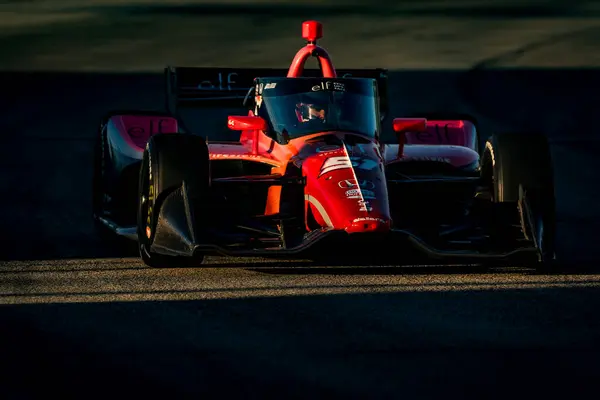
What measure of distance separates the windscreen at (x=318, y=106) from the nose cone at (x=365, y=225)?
1580 millimetres

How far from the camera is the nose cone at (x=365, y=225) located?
30.5ft

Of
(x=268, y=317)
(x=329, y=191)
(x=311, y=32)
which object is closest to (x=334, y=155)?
(x=329, y=191)

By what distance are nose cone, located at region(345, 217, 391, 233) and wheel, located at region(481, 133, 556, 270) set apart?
1.01 metres

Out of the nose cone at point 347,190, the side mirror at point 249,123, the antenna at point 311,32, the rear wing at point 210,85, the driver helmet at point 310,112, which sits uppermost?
the antenna at point 311,32

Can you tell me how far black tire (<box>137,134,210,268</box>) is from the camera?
9742 mm

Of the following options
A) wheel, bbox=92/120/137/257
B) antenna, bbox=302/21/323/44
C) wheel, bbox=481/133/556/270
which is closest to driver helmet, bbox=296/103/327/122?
wheel, bbox=481/133/556/270

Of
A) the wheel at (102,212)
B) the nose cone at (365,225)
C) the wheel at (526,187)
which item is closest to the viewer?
the nose cone at (365,225)

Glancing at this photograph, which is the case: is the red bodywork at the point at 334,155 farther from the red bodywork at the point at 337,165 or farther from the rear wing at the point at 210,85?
the rear wing at the point at 210,85

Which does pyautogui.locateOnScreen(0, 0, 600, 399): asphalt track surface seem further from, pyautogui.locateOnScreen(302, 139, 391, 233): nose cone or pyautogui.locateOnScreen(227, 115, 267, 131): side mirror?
pyautogui.locateOnScreen(227, 115, 267, 131): side mirror

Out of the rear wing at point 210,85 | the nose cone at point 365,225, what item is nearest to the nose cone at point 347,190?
the nose cone at point 365,225

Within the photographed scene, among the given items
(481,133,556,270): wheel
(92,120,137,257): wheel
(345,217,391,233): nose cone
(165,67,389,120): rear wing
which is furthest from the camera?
(165,67,389,120): rear wing

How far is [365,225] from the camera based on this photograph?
9.28 metres

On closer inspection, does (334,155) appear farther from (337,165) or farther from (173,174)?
(173,174)

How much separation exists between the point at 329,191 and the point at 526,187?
4.34 ft
